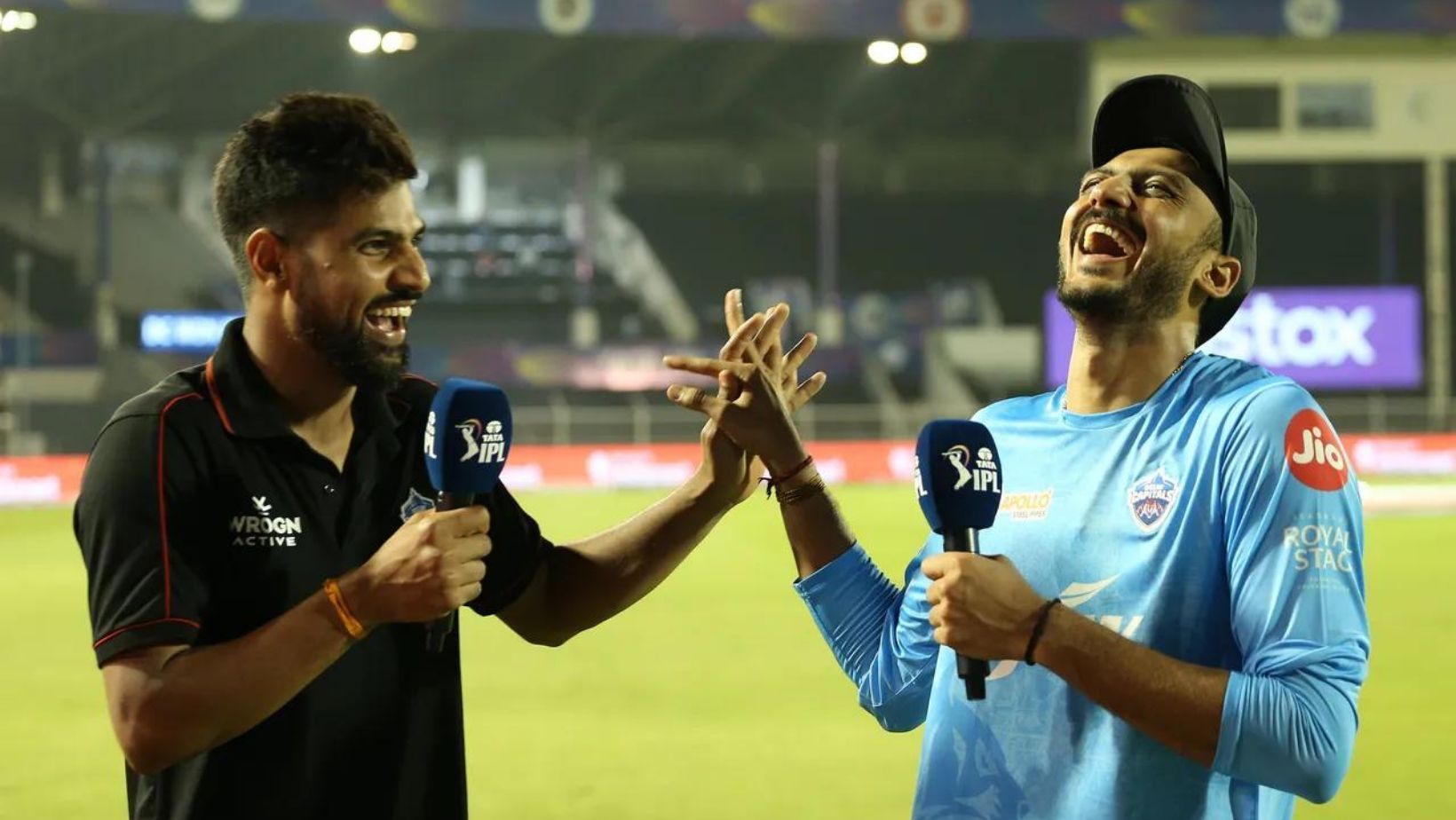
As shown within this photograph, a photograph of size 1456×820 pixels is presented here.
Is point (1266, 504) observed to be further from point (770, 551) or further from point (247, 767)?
point (770, 551)

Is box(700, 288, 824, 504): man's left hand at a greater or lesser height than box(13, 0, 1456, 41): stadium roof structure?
lesser

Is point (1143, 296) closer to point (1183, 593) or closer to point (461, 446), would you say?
point (1183, 593)

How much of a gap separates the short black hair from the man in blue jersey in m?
1.30

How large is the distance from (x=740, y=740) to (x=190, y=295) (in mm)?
32961

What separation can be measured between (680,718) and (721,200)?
36.3 meters

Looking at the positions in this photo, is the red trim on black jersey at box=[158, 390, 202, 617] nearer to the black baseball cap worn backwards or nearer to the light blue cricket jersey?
the light blue cricket jersey

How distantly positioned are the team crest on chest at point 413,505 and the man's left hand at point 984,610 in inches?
45.2

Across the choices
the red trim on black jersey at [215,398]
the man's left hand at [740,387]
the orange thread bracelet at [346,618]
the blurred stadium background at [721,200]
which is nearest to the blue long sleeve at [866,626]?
the man's left hand at [740,387]

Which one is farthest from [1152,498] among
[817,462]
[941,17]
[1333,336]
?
[1333,336]

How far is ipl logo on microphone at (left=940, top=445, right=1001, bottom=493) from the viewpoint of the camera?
2.54m

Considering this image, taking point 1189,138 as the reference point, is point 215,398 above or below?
below

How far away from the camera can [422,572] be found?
2.63 metres

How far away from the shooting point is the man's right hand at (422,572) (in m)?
2.63

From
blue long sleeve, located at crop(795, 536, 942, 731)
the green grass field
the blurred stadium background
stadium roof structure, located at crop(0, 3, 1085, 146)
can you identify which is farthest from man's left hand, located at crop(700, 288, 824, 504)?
stadium roof structure, located at crop(0, 3, 1085, 146)
